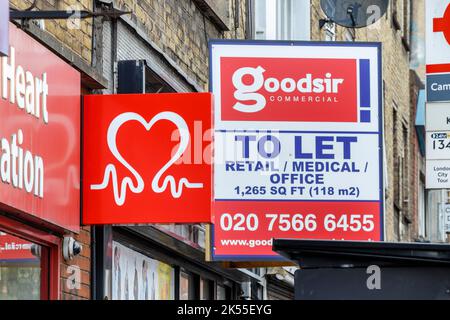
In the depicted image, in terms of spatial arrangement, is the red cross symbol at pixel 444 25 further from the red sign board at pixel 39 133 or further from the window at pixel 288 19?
the red sign board at pixel 39 133

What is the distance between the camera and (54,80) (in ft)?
27.9

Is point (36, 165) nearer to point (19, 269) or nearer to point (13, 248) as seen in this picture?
point (13, 248)

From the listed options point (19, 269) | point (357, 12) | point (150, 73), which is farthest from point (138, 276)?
point (357, 12)

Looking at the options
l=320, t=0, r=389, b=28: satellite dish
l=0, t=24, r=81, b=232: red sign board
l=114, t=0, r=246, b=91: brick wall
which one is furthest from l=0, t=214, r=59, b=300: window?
l=320, t=0, r=389, b=28: satellite dish

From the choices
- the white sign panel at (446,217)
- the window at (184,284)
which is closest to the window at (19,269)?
the window at (184,284)

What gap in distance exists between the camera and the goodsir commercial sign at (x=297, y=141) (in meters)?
10.8

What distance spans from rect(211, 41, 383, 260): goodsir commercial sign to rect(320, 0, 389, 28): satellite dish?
2.81 meters

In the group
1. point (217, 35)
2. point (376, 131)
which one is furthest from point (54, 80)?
point (217, 35)

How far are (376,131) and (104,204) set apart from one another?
2.76m

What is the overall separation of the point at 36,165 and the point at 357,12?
6.45 m

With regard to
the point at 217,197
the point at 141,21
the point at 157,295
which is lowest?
the point at 157,295

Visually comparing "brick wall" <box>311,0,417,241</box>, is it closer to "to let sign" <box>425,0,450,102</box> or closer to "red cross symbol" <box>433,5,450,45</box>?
"to let sign" <box>425,0,450,102</box>

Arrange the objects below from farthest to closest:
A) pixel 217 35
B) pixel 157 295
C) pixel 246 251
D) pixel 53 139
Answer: pixel 217 35, pixel 157 295, pixel 246 251, pixel 53 139
